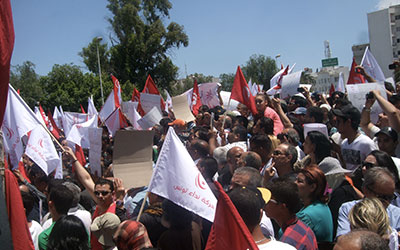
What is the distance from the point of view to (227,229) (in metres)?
2.22

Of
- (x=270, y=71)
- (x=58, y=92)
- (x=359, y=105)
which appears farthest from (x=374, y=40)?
(x=359, y=105)

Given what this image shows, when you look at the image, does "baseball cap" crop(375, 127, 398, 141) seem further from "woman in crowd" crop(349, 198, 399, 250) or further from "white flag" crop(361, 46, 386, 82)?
"white flag" crop(361, 46, 386, 82)

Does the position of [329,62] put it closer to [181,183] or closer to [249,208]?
[181,183]

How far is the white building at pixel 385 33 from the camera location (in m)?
88.2

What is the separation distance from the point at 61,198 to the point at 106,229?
2.03 ft

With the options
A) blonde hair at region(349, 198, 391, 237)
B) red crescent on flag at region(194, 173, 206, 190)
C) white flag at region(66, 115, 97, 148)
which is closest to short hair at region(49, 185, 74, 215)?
red crescent on flag at region(194, 173, 206, 190)

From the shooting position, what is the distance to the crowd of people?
2.74 m

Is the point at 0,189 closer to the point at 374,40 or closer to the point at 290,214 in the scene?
the point at 290,214

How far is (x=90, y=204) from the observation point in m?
4.79

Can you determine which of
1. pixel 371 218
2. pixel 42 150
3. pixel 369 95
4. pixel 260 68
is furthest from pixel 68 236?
pixel 260 68

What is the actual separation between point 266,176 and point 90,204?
2.09m

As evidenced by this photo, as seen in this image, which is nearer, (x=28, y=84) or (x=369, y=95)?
(x=369, y=95)

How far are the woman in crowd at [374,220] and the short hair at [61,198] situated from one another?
244cm

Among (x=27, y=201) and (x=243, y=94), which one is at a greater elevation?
(x=243, y=94)
